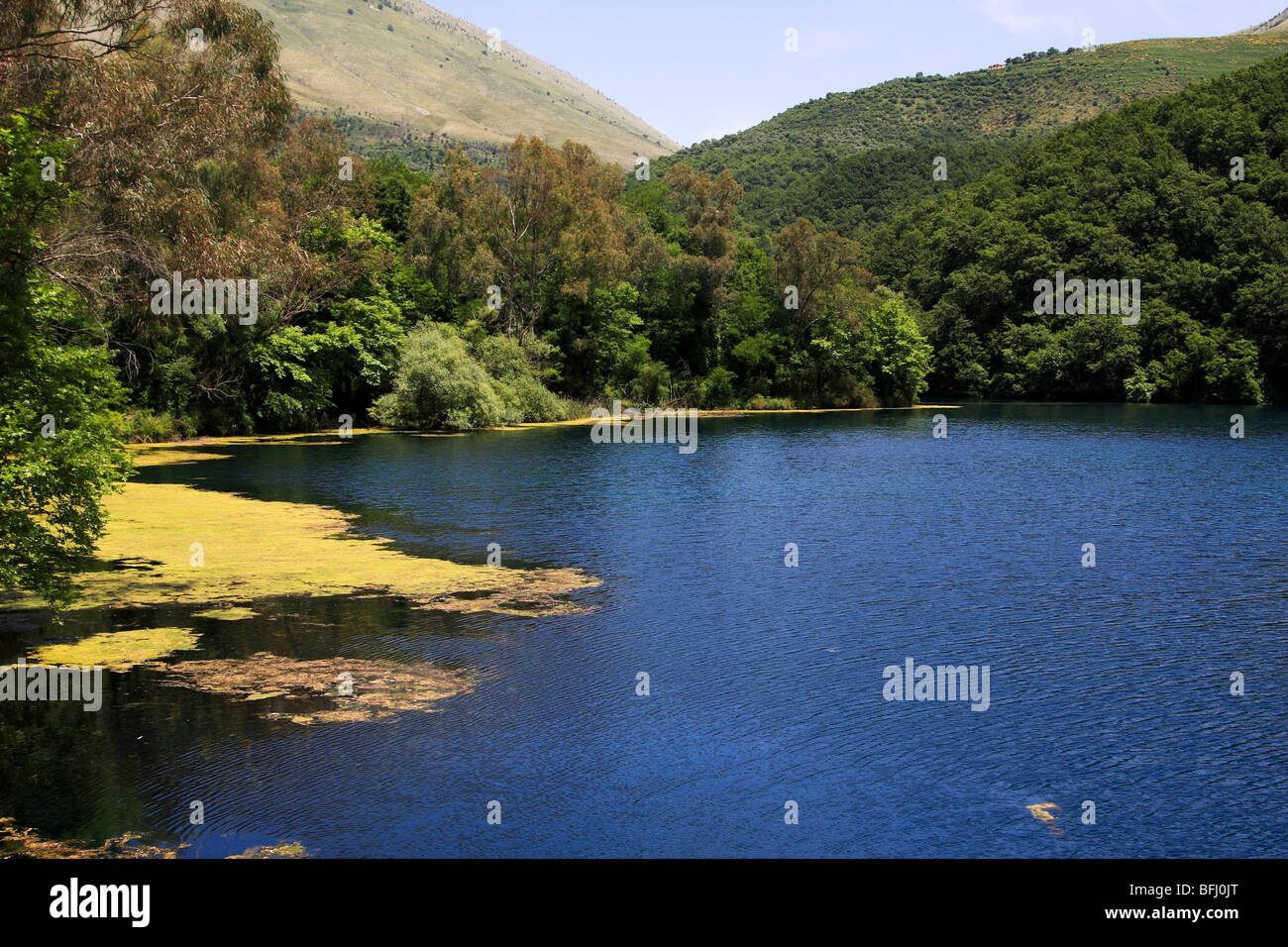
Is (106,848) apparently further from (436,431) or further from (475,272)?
(475,272)

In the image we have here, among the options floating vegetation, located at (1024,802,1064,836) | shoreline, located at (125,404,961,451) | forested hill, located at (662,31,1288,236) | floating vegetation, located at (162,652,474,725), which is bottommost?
floating vegetation, located at (1024,802,1064,836)

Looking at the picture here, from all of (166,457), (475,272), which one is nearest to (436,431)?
(475,272)

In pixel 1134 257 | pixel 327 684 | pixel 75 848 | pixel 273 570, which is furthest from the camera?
pixel 1134 257

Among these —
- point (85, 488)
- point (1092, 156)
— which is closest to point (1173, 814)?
point (85, 488)

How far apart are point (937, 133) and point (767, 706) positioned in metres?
187

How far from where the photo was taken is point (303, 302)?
52.2 m

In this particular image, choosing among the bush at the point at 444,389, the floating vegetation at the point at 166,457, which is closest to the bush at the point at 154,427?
the floating vegetation at the point at 166,457

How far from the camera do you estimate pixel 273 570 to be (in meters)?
21.3

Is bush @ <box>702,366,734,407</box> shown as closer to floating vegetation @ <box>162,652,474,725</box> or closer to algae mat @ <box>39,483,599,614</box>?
algae mat @ <box>39,483,599,614</box>

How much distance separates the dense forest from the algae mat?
2105 mm

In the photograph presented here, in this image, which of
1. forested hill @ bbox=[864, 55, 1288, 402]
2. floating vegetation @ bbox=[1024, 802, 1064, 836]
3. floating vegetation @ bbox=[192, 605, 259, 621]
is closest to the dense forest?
forested hill @ bbox=[864, 55, 1288, 402]

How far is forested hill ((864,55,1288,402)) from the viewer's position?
8088 centimetres

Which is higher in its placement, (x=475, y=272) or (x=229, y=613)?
(x=475, y=272)
